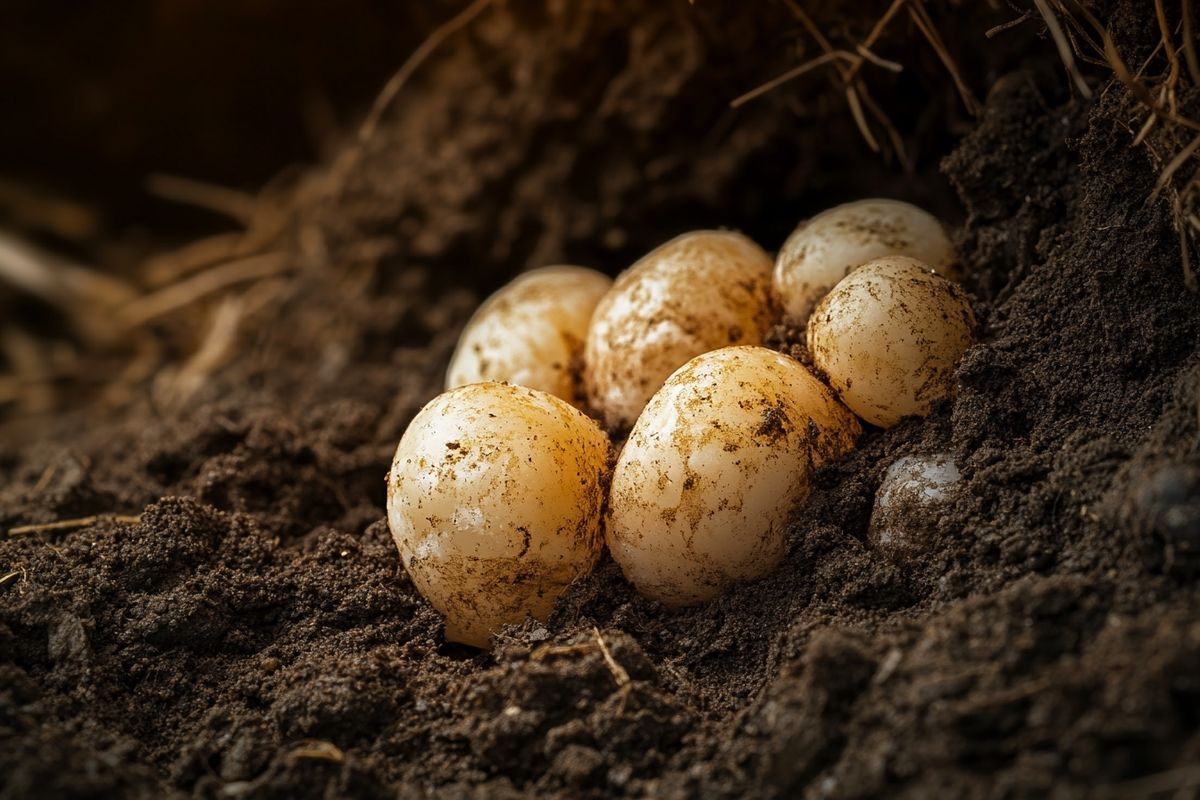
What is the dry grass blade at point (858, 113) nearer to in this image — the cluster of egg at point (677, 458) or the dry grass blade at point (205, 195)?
the cluster of egg at point (677, 458)

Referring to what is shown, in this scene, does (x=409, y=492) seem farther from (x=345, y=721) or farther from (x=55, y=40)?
(x=55, y=40)

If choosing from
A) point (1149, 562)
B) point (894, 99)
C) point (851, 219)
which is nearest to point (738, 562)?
point (1149, 562)

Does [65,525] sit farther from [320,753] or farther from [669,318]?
[669,318]

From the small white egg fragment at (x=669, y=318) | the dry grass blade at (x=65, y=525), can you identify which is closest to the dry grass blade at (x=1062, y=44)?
the small white egg fragment at (x=669, y=318)

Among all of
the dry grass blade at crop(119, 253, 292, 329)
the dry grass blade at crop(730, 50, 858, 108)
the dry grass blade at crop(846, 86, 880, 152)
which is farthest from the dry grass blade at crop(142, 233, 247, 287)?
the dry grass blade at crop(846, 86, 880, 152)

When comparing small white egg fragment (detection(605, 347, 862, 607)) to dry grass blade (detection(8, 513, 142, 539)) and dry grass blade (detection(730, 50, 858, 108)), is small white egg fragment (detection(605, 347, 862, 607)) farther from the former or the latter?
dry grass blade (detection(8, 513, 142, 539))

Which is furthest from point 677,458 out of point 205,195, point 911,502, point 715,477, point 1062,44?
point 205,195
